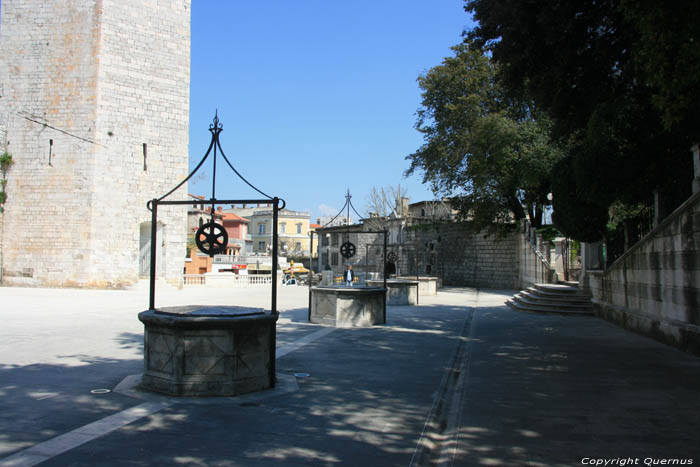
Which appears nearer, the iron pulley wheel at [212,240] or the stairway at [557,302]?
the iron pulley wheel at [212,240]

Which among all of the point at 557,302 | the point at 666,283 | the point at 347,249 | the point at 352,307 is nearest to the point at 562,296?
the point at 557,302

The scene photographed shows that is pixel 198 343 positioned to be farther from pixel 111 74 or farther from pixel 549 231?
pixel 549 231

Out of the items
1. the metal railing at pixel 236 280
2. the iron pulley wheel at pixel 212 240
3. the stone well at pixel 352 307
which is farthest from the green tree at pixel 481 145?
the iron pulley wheel at pixel 212 240

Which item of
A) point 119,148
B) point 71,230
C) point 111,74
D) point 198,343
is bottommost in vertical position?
point 198,343

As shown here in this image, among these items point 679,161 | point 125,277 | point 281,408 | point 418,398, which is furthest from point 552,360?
point 125,277

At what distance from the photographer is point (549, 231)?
25.5 m

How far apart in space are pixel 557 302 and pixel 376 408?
12.2 meters

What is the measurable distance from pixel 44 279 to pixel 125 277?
3.21 m

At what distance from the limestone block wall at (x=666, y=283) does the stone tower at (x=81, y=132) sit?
708 inches

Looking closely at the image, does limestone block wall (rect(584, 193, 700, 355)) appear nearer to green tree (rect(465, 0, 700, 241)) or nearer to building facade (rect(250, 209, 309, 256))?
green tree (rect(465, 0, 700, 241))

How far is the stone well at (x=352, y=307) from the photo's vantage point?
455 inches

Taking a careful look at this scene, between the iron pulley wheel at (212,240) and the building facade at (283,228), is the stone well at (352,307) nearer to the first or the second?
the iron pulley wheel at (212,240)

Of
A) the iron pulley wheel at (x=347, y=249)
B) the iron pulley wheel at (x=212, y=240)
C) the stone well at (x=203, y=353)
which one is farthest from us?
the iron pulley wheel at (x=347, y=249)

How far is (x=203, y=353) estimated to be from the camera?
5297 mm
